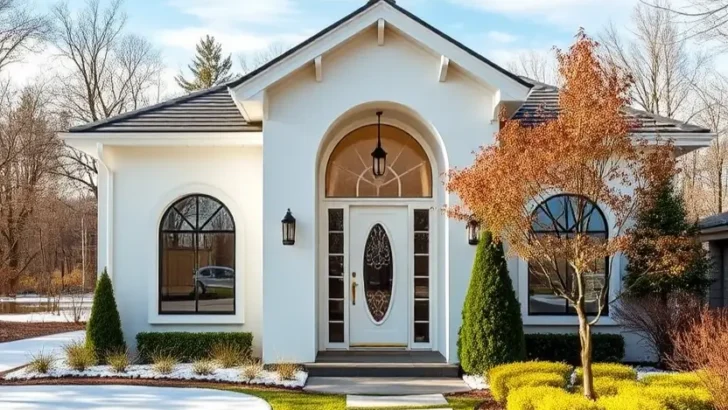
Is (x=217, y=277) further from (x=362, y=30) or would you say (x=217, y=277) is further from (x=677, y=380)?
(x=677, y=380)

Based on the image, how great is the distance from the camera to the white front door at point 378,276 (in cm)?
1188

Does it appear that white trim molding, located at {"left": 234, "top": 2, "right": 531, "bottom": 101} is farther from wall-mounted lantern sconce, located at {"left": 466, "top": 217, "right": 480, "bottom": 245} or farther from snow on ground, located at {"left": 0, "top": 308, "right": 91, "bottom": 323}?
snow on ground, located at {"left": 0, "top": 308, "right": 91, "bottom": 323}

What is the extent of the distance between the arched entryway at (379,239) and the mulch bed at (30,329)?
8.84 metres

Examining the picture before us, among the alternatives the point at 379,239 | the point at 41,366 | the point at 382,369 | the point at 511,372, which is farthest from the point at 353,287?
the point at 41,366

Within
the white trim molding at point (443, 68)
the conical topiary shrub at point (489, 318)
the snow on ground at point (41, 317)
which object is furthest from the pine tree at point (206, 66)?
the conical topiary shrub at point (489, 318)

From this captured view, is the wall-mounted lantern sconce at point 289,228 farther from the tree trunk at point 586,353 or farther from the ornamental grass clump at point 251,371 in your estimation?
the tree trunk at point 586,353

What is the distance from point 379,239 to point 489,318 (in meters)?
2.77

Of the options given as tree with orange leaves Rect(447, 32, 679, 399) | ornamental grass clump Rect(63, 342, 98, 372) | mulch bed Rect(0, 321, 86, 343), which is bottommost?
mulch bed Rect(0, 321, 86, 343)

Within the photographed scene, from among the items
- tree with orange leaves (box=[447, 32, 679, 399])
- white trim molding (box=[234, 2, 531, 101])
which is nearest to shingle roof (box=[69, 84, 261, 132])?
white trim molding (box=[234, 2, 531, 101])

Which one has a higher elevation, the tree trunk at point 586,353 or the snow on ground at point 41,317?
the tree trunk at point 586,353

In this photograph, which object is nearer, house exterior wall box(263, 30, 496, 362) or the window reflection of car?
house exterior wall box(263, 30, 496, 362)

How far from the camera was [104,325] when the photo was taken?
11273 mm

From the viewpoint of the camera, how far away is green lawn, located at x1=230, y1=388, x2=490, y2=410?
8.48 meters

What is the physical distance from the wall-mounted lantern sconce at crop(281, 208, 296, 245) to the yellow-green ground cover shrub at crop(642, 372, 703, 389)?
5.47 metres
